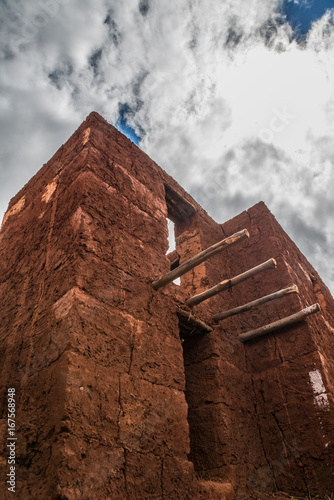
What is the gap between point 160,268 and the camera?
3.39 m

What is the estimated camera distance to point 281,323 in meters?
4.20

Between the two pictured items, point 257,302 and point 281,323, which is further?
point 281,323

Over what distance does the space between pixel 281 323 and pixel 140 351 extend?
2.33 m

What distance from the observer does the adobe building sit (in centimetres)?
200

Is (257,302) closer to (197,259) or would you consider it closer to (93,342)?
(197,259)

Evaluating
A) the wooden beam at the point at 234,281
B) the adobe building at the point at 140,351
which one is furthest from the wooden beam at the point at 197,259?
the wooden beam at the point at 234,281

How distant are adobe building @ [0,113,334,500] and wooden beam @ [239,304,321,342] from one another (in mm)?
18

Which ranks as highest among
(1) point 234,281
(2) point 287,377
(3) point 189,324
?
(1) point 234,281

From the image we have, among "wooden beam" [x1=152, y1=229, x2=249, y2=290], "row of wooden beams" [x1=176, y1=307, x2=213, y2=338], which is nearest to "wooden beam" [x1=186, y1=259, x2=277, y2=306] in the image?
"row of wooden beams" [x1=176, y1=307, x2=213, y2=338]

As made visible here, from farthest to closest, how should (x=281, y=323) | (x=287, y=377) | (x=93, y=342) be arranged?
(x=281, y=323) < (x=287, y=377) < (x=93, y=342)

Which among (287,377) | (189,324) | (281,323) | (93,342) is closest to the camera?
(93,342)

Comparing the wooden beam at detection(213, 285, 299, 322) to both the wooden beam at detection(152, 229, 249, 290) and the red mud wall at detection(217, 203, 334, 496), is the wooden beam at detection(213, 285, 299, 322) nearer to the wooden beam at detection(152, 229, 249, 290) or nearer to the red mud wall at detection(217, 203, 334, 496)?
the red mud wall at detection(217, 203, 334, 496)

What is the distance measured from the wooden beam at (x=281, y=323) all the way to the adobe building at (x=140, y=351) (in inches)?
0.7

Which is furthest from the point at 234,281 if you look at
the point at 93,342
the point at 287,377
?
the point at 93,342
